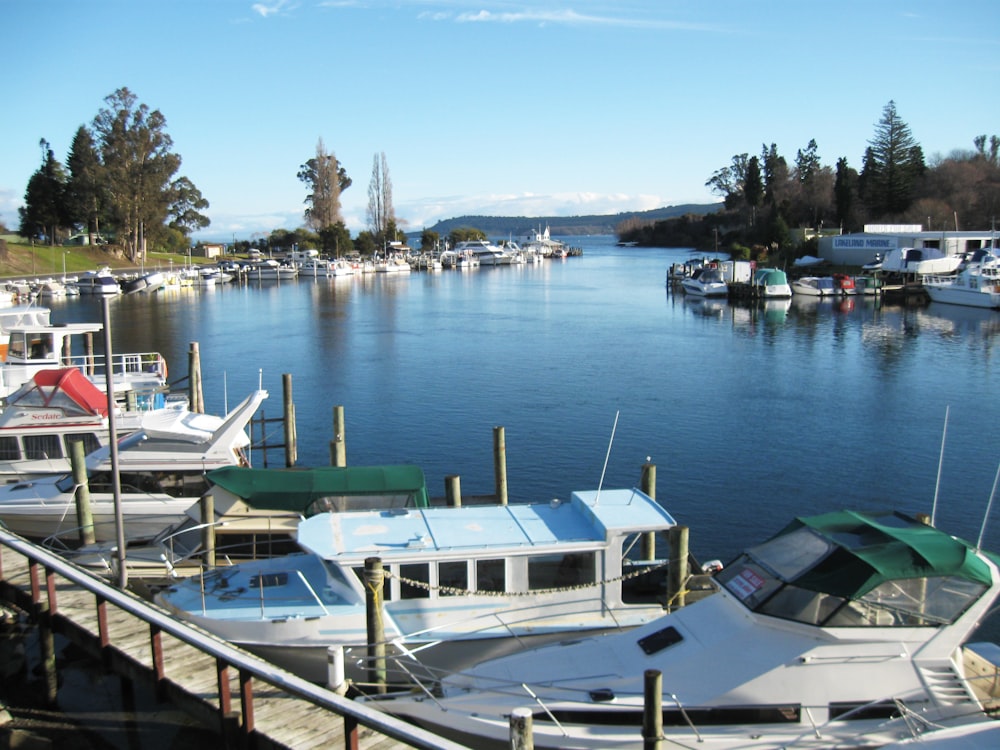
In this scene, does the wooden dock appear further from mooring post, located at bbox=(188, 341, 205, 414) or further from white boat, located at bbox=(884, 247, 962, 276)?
white boat, located at bbox=(884, 247, 962, 276)

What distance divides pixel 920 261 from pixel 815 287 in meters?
10.1

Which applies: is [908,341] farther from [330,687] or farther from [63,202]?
[63,202]

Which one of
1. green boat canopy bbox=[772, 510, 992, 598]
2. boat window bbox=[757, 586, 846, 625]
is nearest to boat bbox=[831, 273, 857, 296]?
green boat canopy bbox=[772, 510, 992, 598]

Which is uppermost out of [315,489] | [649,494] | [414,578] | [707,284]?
[707,284]

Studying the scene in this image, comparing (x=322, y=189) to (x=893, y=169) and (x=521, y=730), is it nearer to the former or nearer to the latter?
(x=893, y=169)

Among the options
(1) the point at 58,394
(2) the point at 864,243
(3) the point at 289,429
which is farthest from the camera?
(2) the point at 864,243

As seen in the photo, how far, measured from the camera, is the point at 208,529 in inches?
684

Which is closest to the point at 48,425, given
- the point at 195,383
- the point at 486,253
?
the point at 195,383

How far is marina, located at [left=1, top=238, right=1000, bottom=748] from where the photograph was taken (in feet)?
90.1

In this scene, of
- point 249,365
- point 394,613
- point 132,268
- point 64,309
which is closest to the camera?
point 394,613

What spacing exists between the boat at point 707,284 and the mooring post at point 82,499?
7696cm

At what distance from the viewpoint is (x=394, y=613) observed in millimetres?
14828

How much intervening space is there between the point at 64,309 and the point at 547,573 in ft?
264

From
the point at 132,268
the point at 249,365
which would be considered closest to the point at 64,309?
the point at 132,268
